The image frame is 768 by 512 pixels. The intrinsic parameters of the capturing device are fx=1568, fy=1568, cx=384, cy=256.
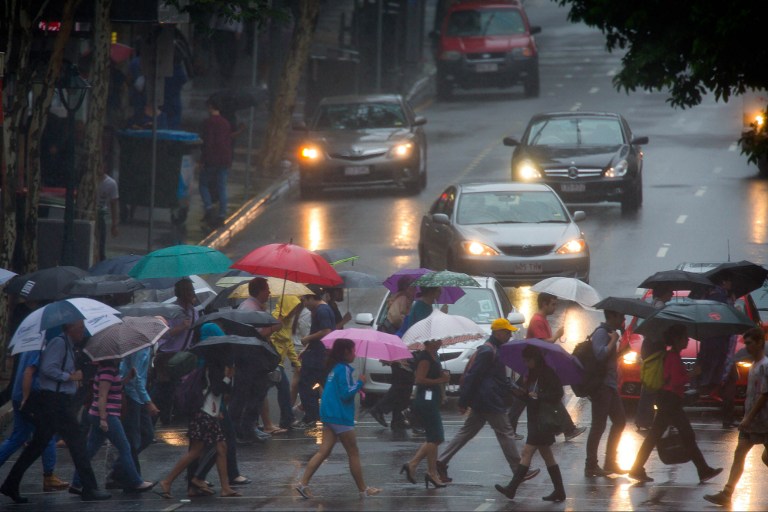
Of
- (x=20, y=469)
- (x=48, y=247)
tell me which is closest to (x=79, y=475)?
(x=20, y=469)

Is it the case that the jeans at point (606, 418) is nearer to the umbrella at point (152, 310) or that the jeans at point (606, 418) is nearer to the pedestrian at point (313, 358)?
the pedestrian at point (313, 358)

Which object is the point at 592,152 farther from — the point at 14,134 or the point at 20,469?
the point at 20,469

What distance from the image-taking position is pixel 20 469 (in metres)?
13.4

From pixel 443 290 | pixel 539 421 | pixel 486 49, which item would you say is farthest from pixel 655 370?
pixel 486 49

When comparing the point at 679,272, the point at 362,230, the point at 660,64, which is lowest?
the point at 362,230

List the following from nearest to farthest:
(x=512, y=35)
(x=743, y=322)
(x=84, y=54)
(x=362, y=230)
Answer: (x=743, y=322) → (x=362, y=230) → (x=84, y=54) → (x=512, y=35)

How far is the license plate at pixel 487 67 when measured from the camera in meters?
43.5

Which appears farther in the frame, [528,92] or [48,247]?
[528,92]

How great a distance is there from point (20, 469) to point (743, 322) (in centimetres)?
676

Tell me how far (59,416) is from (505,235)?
10.2 metres

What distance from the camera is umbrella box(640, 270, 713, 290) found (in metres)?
15.9

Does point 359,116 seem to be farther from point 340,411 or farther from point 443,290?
point 340,411

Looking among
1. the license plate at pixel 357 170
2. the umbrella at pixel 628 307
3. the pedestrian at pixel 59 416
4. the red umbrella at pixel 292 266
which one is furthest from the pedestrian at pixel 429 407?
the license plate at pixel 357 170

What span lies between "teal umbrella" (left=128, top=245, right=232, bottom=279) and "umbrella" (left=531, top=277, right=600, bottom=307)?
3.44 metres
